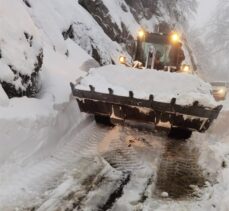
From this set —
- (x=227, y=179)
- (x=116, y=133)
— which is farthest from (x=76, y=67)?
(x=227, y=179)

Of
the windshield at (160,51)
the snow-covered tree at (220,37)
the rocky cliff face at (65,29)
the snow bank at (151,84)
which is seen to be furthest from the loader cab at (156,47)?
the snow-covered tree at (220,37)

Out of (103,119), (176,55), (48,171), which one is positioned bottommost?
(103,119)

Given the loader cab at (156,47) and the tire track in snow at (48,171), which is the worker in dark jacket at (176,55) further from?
the tire track in snow at (48,171)

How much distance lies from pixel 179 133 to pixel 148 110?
1.02 metres

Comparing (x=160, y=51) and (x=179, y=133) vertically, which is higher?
(x=160, y=51)

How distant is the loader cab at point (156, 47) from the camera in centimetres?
1113

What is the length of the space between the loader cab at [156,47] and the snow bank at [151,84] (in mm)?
2824

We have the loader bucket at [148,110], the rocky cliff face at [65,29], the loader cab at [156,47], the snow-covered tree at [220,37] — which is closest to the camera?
the loader bucket at [148,110]

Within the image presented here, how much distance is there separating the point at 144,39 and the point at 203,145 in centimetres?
509

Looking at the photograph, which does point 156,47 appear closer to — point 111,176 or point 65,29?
point 65,29

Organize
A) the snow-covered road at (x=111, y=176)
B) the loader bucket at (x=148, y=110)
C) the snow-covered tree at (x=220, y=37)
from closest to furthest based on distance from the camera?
the snow-covered road at (x=111, y=176)
the loader bucket at (x=148, y=110)
the snow-covered tree at (x=220, y=37)

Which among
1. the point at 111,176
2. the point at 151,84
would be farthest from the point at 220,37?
the point at 111,176

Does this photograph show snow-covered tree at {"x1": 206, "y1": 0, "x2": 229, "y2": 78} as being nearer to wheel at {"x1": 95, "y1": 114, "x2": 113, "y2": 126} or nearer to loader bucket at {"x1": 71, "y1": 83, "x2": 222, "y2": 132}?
wheel at {"x1": 95, "y1": 114, "x2": 113, "y2": 126}

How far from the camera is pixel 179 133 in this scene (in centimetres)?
795
